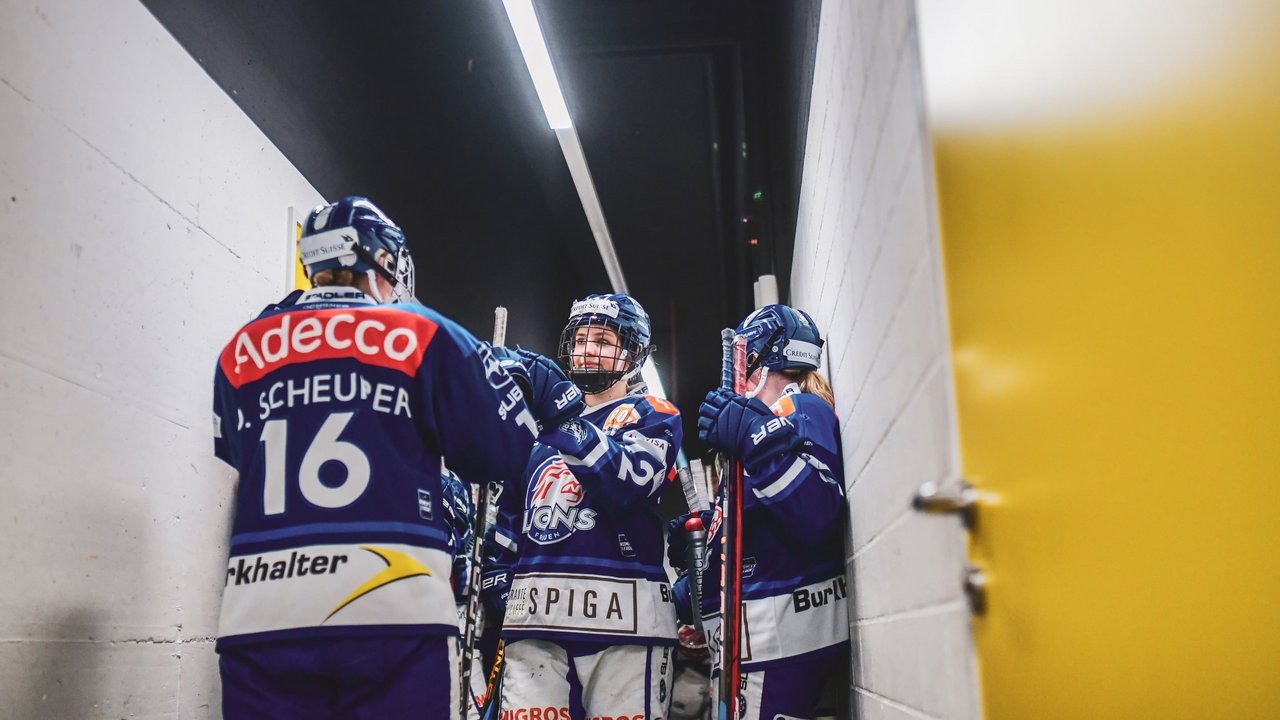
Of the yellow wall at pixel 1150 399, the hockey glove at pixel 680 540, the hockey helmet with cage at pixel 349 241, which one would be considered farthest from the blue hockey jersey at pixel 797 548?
the yellow wall at pixel 1150 399

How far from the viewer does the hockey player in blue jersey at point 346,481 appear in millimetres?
1941

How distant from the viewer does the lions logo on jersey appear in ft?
9.80

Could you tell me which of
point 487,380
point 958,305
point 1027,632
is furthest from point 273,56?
point 1027,632

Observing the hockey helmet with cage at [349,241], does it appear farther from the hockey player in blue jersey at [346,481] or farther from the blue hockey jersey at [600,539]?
the blue hockey jersey at [600,539]

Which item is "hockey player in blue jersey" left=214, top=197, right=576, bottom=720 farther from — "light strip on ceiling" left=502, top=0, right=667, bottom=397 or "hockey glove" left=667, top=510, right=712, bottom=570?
"hockey glove" left=667, top=510, right=712, bottom=570

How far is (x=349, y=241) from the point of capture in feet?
7.63

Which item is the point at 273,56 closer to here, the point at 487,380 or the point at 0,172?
the point at 0,172

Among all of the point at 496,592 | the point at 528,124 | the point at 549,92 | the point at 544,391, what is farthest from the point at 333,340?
the point at 528,124

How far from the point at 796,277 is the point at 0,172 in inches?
134

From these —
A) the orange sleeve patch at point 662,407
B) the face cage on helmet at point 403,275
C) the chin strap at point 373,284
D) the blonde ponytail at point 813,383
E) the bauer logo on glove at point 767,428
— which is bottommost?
the bauer logo on glove at point 767,428

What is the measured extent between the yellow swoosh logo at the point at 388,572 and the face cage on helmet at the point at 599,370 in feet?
4.65

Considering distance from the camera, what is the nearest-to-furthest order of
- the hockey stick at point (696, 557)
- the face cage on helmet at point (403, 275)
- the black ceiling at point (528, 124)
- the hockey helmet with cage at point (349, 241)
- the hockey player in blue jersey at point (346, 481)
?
1. the hockey player in blue jersey at point (346, 481)
2. the hockey helmet with cage at point (349, 241)
3. the face cage on helmet at point (403, 275)
4. the black ceiling at point (528, 124)
5. the hockey stick at point (696, 557)

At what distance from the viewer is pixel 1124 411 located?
0.85m

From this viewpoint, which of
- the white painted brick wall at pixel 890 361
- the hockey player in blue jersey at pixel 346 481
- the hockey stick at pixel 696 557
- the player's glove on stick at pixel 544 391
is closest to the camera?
the white painted brick wall at pixel 890 361
